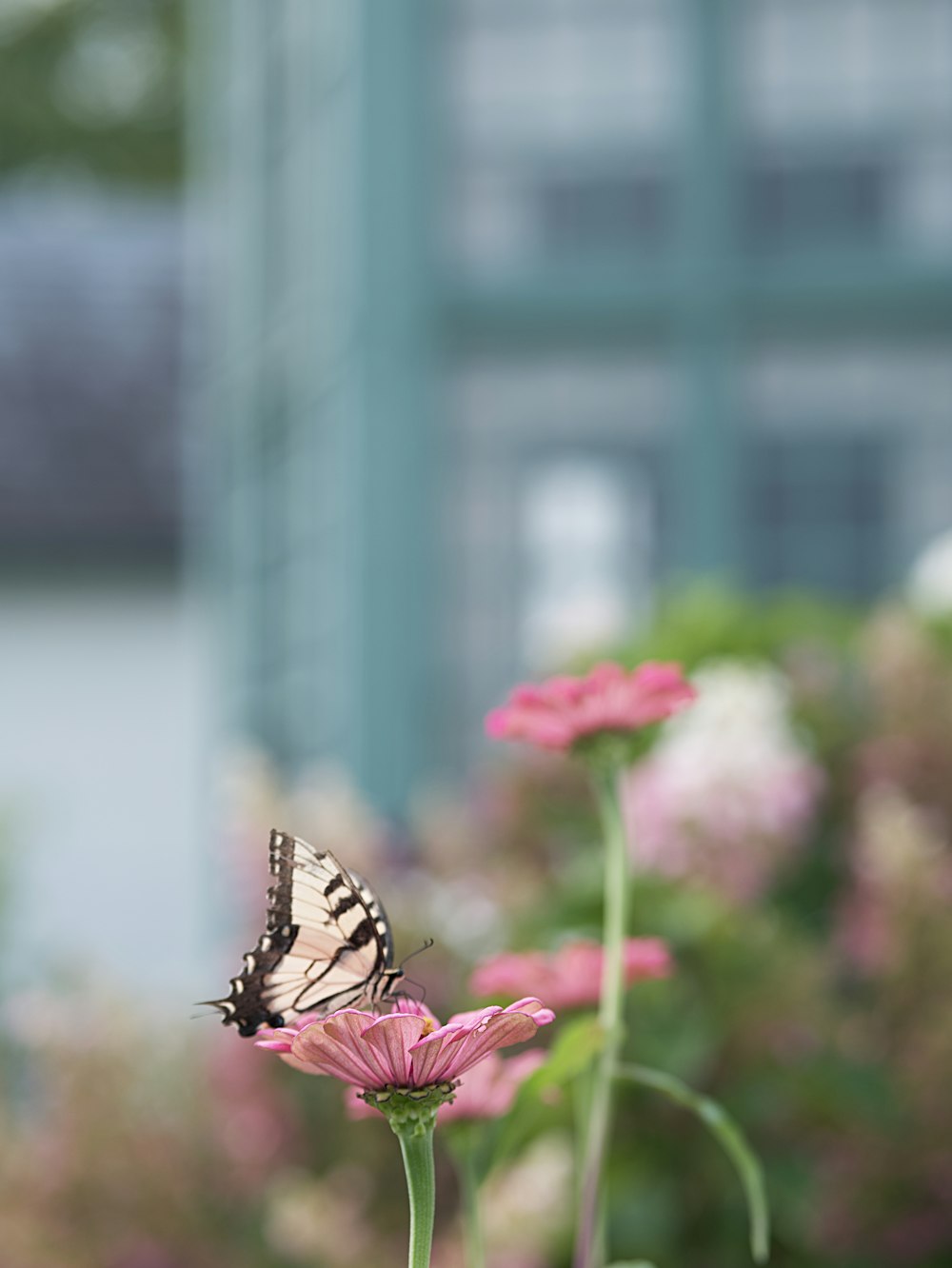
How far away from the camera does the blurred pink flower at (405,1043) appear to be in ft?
1.76

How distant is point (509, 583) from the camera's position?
166 inches

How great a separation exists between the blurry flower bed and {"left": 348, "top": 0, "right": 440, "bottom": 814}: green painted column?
5.85ft

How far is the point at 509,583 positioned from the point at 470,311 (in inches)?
23.5

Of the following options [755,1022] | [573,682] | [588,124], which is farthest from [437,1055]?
[588,124]

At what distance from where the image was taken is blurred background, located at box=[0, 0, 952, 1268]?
6.05 feet

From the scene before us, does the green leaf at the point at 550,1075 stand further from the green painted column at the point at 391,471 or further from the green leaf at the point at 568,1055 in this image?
the green painted column at the point at 391,471

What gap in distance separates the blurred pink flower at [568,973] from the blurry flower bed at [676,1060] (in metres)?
0.61

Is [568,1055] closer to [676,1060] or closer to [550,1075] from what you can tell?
[550,1075]

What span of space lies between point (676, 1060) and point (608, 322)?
8.76 feet

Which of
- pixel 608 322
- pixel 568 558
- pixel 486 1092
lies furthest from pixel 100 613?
pixel 486 1092

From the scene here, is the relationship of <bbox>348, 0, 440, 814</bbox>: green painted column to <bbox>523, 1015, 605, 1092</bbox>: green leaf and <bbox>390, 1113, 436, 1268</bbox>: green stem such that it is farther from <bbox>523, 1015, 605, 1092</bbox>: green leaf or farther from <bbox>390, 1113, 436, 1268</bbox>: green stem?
<bbox>390, 1113, 436, 1268</bbox>: green stem

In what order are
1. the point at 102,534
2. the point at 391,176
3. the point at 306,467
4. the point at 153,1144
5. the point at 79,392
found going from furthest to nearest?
the point at 79,392 → the point at 102,534 → the point at 306,467 → the point at 391,176 → the point at 153,1144

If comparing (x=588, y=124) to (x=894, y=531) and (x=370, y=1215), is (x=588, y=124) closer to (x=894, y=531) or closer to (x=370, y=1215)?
(x=894, y=531)

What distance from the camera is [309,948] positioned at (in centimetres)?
69
